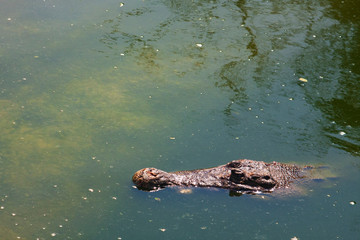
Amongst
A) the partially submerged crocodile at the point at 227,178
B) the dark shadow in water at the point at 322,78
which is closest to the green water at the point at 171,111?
the dark shadow in water at the point at 322,78

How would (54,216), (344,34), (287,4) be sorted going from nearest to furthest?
(54,216)
(344,34)
(287,4)

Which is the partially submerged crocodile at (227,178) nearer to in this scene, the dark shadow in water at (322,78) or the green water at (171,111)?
the green water at (171,111)

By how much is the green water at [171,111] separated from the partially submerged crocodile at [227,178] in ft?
0.43

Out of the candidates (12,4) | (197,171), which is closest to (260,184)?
(197,171)

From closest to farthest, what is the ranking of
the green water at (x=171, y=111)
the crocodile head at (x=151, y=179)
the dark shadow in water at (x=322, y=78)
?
the green water at (x=171, y=111)
the crocodile head at (x=151, y=179)
the dark shadow in water at (x=322, y=78)

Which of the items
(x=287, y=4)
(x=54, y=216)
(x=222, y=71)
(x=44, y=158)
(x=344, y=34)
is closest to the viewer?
(x=54, y=216)

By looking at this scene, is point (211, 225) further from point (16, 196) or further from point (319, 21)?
point (319, 21)

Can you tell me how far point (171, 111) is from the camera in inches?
328

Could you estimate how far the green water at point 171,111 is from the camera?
637 centimetres

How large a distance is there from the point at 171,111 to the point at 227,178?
2.07 meters

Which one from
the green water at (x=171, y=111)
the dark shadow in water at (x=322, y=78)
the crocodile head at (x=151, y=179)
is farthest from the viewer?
the dark shadow in water at (x=322, y=78)

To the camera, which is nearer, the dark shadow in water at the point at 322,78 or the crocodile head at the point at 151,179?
the crocodile head at the point at 151,179

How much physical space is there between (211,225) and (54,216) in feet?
6.53

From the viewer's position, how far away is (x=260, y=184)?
21.7ft
